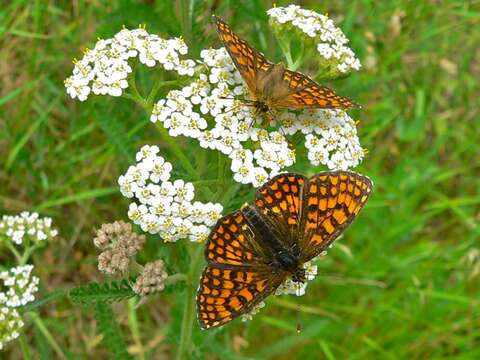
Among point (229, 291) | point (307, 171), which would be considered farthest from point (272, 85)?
point (307, 171)

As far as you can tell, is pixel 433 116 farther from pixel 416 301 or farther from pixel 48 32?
pixel 48 32

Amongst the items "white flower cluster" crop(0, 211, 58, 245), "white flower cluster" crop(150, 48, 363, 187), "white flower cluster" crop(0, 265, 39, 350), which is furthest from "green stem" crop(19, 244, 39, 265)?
"white flower cluster" crop(150, 48, 363, 187)

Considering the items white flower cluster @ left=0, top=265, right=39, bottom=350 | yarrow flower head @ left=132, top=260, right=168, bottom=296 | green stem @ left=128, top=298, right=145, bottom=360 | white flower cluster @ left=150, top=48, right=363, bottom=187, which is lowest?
green stem @ left=128, top=298, right=145, bottom=360

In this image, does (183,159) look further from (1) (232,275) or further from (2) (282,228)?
(1) (232,275)

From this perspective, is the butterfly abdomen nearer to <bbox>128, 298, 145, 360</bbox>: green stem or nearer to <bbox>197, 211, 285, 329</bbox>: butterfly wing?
<bbox>197, 211, 285, 329</bbox>: butterfly wing

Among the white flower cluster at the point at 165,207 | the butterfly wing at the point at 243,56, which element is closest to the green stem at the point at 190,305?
the white flower cluster at the point at 165,207

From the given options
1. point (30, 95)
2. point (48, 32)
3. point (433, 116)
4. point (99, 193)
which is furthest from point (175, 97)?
point (433, 116)
